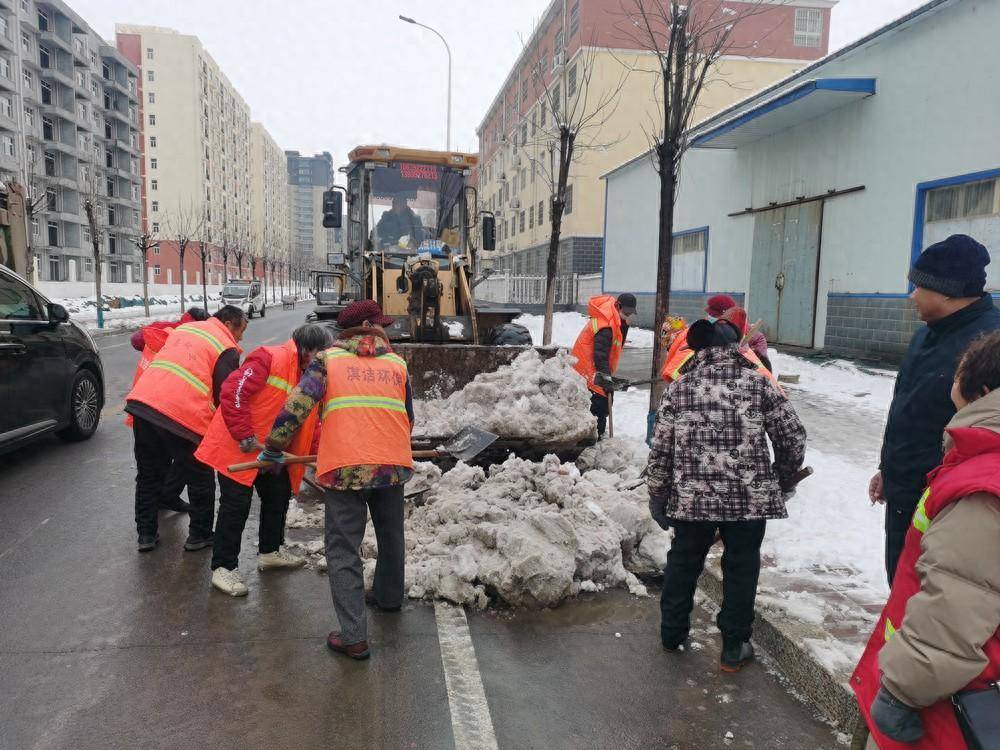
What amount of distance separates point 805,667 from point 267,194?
134 metres

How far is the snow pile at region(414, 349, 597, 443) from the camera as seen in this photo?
6070 mm

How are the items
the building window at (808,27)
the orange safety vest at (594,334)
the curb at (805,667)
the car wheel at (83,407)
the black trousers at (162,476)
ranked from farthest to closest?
the building window at (808,27), the car wheel at (83,407), the orange safety vest at (594,334), the black trousers at (162,476), the curb at (805,667)

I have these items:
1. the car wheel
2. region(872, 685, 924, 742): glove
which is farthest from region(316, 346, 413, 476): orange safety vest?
the car wheel

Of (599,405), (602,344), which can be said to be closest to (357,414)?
(602,344)

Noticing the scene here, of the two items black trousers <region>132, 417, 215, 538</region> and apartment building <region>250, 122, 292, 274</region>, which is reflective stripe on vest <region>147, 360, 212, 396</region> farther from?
apartment building <region>250, 122, 292, 274</region>

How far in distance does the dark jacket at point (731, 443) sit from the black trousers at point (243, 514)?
244 centimetres

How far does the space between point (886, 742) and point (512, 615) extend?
2.36 metres

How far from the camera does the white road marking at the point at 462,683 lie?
284 centimetres

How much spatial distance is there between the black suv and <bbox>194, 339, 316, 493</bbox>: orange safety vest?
3368 mm

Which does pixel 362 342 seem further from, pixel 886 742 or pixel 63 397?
pixel 63 397

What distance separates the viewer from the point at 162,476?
15.9ft

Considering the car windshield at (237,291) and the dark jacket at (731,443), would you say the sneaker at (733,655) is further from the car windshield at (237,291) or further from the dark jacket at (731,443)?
the car windshield at (237,291)

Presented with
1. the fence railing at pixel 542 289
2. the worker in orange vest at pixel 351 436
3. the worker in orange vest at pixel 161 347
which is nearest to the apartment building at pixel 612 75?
the fence railing at pixel 542 289

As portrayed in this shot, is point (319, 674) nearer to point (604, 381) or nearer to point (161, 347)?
point (161, 347)
